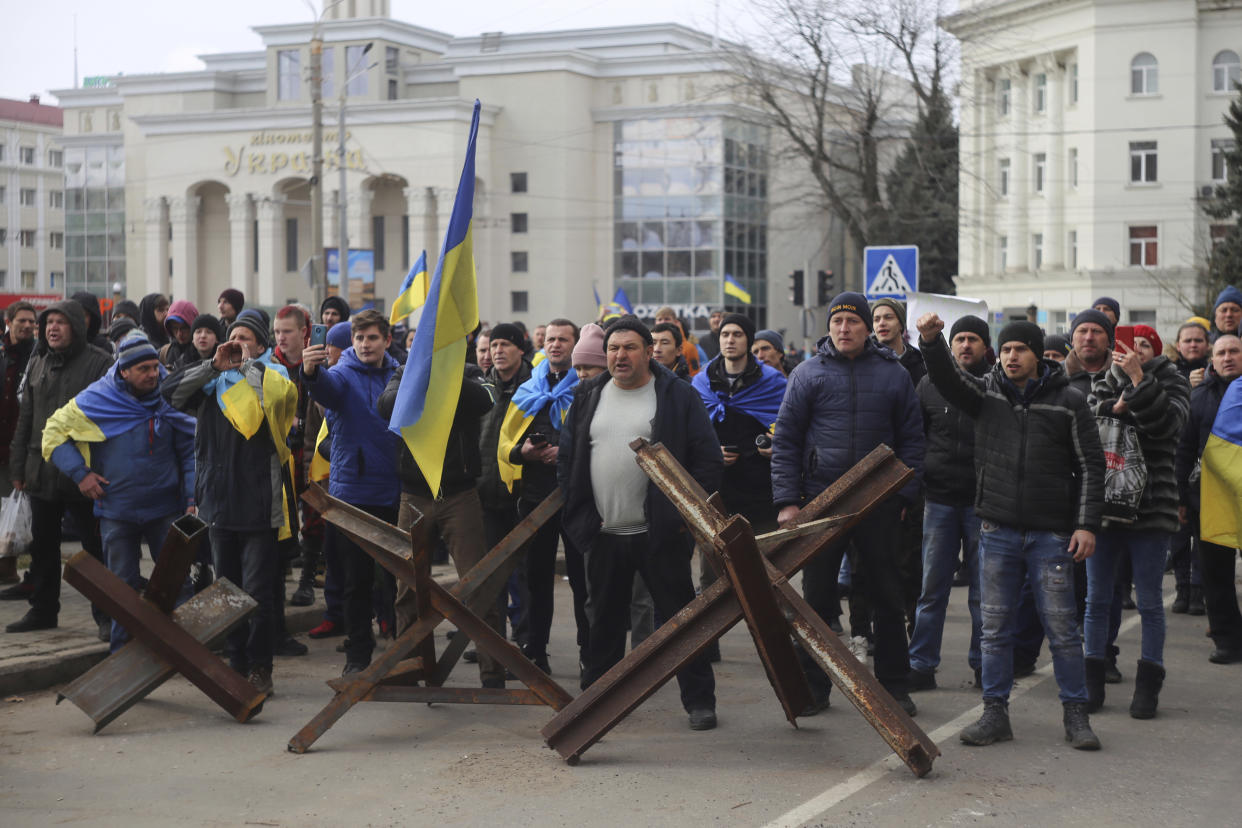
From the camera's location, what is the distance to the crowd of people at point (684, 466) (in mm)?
7164

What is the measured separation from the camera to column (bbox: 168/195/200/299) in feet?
250

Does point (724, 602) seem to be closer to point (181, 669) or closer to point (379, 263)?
point (181, 669)

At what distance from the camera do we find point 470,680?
8625mm

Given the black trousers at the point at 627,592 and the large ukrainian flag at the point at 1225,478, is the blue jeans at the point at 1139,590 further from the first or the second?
the black trousers at the point at 627,592

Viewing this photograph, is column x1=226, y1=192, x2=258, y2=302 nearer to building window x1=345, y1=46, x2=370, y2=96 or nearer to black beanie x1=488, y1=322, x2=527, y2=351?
building window x1=345, y1=46, x2=370, y2=96

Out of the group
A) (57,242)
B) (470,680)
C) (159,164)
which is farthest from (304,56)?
(470,680)

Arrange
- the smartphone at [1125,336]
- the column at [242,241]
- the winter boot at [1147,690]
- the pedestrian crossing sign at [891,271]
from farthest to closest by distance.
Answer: the column at [242,241] → the pedestrian crossing sign at [891,271] → the smartphone at [1125,336] → the winter boot at [1147,690]

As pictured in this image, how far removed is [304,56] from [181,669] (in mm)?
69055

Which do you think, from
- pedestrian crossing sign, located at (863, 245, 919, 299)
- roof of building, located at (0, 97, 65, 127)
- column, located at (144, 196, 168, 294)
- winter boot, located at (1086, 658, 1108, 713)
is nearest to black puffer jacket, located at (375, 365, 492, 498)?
winter boot, located at (1086, 658, 1108, 713)

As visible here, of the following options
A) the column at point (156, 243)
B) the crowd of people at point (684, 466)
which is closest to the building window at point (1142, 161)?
the column at point (156, 243)

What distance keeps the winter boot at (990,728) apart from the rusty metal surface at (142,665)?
3622mm

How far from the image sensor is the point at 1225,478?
867 cm

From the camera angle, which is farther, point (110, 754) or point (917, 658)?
point (917, 658)

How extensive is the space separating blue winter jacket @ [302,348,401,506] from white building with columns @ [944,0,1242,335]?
162ft
